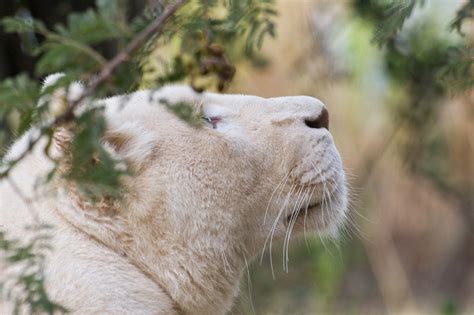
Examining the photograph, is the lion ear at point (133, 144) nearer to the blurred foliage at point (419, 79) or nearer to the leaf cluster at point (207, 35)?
the leaf cluster at point (207, 35)

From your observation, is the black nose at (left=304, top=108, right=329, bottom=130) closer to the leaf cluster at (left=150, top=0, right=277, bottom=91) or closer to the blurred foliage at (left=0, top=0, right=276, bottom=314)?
the leaf cluster at (left=150, top=0, right=277, bottom=91)

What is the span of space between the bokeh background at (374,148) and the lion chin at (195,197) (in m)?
0.30

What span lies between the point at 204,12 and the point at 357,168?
233 inches

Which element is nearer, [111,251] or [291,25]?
[111,251]

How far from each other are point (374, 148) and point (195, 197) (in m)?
6.53

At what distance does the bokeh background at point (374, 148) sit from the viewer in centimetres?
555

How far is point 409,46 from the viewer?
17.6ft

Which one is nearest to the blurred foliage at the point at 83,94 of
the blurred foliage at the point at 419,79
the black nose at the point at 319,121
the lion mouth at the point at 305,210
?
the black nose at the point at 319,121

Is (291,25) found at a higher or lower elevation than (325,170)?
lower

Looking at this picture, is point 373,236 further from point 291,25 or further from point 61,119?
point 61,119

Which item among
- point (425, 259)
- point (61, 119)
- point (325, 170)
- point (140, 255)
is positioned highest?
point (61, 119)

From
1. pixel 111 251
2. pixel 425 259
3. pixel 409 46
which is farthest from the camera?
pixel 425 259

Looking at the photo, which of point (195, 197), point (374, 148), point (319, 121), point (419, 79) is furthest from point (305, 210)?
point (374, 148)

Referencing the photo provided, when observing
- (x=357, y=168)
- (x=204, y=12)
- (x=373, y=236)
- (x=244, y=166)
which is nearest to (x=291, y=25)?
(x=357, y=168)
